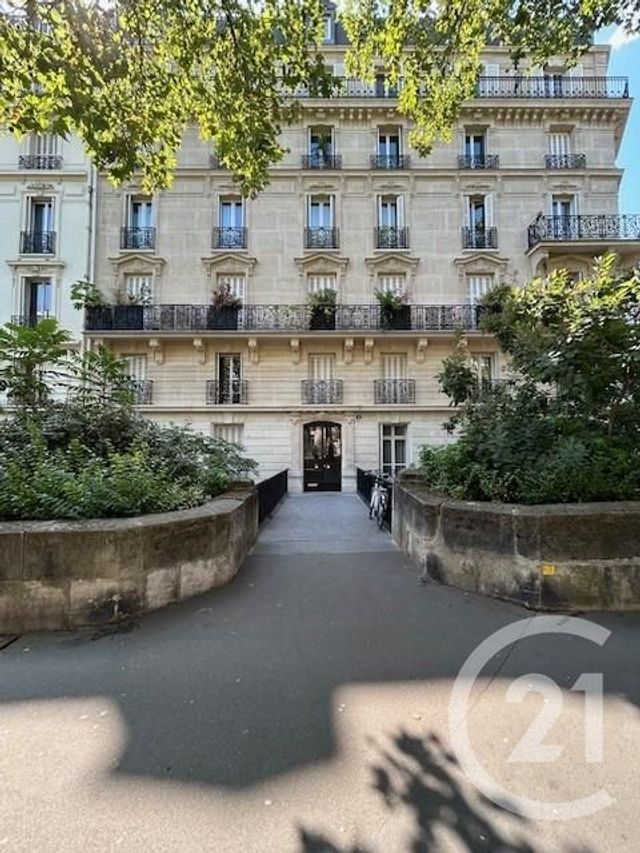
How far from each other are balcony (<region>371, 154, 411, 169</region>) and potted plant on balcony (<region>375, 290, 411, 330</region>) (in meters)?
5.67

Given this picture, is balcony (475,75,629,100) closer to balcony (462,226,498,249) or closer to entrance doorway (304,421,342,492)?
balcony (462,226,498,249)

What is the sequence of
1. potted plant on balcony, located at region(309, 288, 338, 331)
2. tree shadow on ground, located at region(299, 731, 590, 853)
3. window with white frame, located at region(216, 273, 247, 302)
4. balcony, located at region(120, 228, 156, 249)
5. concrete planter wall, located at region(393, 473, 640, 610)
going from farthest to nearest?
balcony, located at region(120, 228, 156, 249) → window with white frame, located at region(216, 273, 247, 302) → potted plant on balcony, located at region(309, 288, 338, 331) → concrete planter wall, located at region(393, 473, 640, 610) → tree shadow on ground, located at region(299, 731, 590, 853)

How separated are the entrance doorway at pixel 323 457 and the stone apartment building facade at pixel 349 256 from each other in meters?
0.06

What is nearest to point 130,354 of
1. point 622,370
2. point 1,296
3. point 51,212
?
point 1,296

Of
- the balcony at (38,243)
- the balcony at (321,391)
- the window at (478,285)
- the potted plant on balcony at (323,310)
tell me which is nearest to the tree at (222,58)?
the potted plant on balcony at (323,310)

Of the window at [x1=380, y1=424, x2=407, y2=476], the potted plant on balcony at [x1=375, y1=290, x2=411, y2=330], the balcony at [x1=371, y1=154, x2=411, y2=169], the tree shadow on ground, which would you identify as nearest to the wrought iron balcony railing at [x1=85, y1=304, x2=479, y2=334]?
the potted plant on balcony at [x1=375, y1=290, x2=411, y2=330]

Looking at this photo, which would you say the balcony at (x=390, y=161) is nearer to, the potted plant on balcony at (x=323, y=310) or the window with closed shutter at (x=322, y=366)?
the potted plant on balcony at (x=323, y=310)

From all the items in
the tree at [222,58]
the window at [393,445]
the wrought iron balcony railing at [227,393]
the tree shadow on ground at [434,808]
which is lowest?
the tree shadow on ground at [434,808]

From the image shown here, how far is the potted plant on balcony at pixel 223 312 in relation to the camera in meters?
17.7

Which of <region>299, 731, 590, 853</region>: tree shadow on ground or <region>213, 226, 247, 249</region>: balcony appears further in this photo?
<region>213, 226, 247, 249</region>: balcony

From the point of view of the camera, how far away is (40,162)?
1867 centimetres

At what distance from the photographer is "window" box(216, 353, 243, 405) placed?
59.0ft

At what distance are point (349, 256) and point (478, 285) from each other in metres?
5.54

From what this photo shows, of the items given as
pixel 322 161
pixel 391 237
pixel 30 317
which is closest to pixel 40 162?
pixel 30 317
